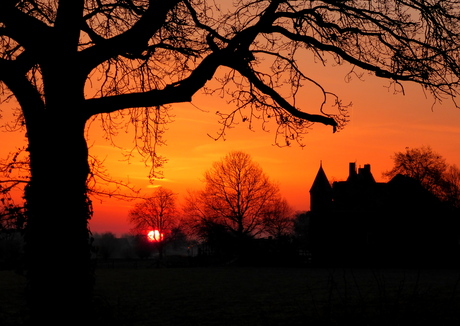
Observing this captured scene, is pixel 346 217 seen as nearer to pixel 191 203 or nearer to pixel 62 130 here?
pixel 191 203

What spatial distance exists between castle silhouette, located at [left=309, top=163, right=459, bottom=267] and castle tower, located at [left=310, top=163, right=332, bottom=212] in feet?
0.32

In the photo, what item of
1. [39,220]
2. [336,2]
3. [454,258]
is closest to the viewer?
[39,220]

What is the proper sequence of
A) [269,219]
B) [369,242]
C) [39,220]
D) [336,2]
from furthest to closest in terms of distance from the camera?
1. [269,219]
2. [369,242]
3. [336,2]
4. [39,220]

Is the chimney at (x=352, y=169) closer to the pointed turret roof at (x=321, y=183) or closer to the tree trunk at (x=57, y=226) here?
the pointed turret roof at (x=321, y=183)

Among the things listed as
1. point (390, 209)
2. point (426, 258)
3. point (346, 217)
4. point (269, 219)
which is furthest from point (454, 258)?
point (269, 219)

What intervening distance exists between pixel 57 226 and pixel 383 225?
163ft

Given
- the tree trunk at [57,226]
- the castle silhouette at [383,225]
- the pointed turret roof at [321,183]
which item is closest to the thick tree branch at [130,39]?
the tree trunk at [57,226]

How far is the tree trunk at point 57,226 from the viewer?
8234 mm

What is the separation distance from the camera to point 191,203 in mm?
72062

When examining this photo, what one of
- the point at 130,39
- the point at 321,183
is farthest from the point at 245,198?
the point at 130,39

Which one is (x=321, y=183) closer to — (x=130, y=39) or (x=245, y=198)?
(x=245, y=198)

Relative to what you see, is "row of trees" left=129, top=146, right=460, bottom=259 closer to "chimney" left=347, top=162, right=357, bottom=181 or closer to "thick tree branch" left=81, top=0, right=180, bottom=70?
"chimney" left=347, top=162, right=357, bottom=181

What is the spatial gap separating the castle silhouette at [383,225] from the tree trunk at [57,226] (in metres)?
43.3

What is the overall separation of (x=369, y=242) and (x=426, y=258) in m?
5.48
